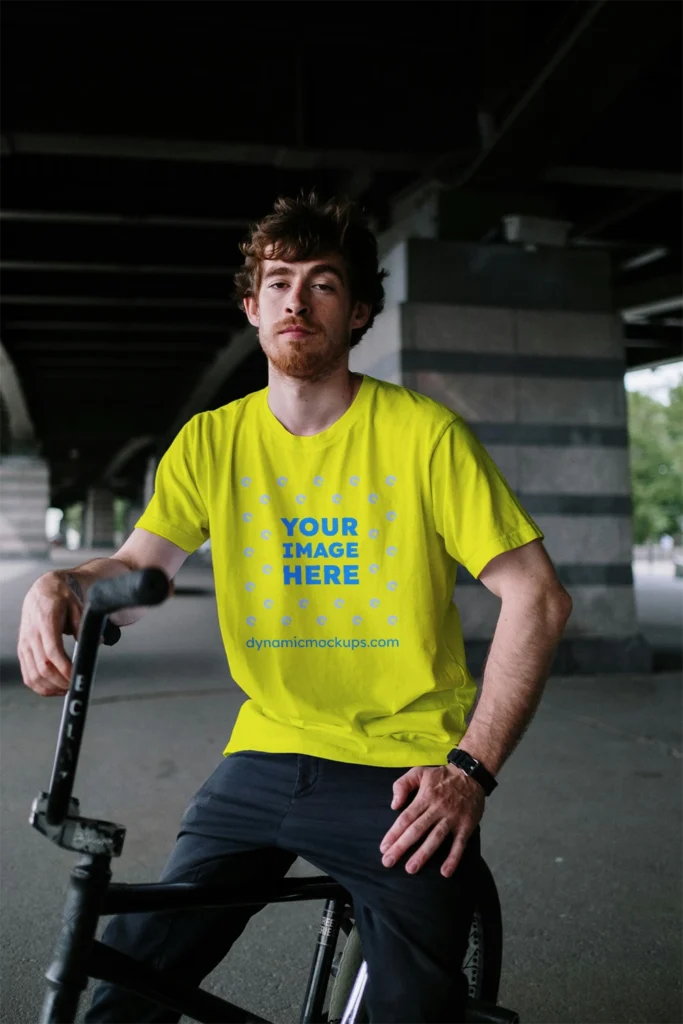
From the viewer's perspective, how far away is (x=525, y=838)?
14.9ft

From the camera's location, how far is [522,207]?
975 centimetres

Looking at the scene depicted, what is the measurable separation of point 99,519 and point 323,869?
82670 mm

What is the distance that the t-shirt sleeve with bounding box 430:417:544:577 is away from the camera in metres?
1.89

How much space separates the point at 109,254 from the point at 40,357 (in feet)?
36.1

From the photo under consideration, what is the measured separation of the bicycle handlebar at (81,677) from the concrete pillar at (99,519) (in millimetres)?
81618

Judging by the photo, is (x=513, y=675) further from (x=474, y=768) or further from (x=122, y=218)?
(x=122, y=218)

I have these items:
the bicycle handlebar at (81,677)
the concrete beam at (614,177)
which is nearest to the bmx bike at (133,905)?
the bicycle handlebar at (81,677)

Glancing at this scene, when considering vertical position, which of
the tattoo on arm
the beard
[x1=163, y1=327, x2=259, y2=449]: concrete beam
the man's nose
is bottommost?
the tattoo on arm

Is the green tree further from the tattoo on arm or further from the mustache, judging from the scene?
the tattoo on arm

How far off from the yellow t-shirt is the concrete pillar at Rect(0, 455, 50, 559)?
4480cm

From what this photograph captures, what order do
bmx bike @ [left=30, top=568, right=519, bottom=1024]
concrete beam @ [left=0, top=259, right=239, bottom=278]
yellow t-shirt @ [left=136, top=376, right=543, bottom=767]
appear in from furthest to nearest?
1. concrete beam @ [left=0, top=259, right=239, bottom=278]
2. yellow t-shirt @ [left=136, top=376, right=543, bottom=767]
3. bmx bike @ [left=30, top=568, right=519, bottom=1024]

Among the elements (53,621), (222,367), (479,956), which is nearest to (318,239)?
(53,621)

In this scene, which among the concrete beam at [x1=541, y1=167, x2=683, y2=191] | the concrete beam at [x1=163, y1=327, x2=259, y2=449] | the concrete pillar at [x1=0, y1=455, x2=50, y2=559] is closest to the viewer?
the concrete beam at [x1=541, y1=167, x2=683, y2=191]

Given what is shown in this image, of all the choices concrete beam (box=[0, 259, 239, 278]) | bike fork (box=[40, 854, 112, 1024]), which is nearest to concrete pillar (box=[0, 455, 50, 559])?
concrete beam (box=[0, 259, 239, 278])
